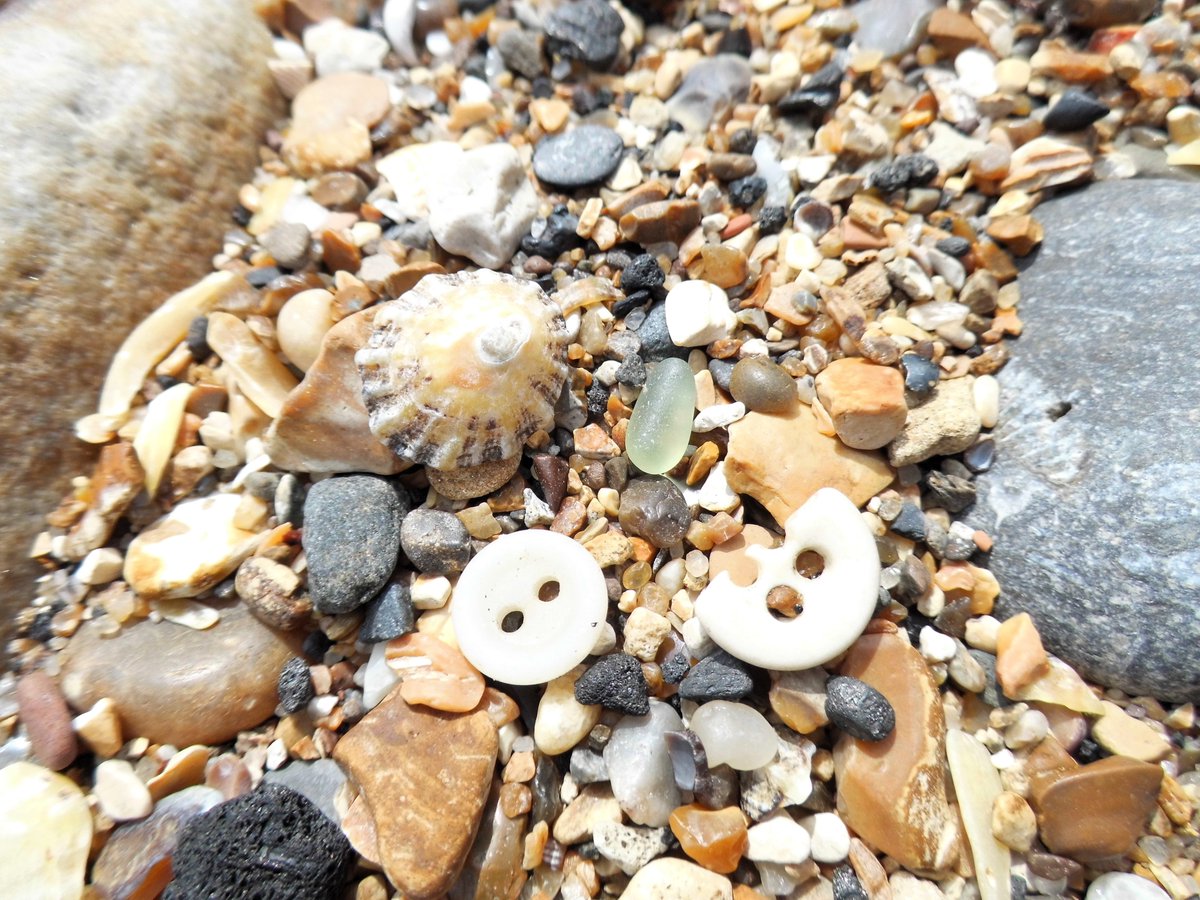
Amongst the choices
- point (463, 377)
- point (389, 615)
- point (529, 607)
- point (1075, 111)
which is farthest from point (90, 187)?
point (1075, 111)

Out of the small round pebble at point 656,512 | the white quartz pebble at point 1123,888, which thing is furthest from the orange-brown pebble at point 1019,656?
the small round pebble at point 656,512

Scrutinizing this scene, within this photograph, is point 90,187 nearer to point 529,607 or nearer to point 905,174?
point 529,607

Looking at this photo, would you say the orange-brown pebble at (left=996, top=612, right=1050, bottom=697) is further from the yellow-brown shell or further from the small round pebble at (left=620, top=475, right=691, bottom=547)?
the yellow-brown shell

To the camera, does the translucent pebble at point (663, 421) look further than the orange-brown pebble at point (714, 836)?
Yes

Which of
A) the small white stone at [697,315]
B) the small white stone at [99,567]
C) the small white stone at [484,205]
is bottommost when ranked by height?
the small white stone at [99,567]

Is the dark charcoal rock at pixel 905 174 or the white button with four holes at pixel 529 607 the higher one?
the dark charcoal rock at pixel 905 174

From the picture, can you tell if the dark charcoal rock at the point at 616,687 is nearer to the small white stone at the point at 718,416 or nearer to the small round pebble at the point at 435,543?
the small round pebble at the point at 435,543
